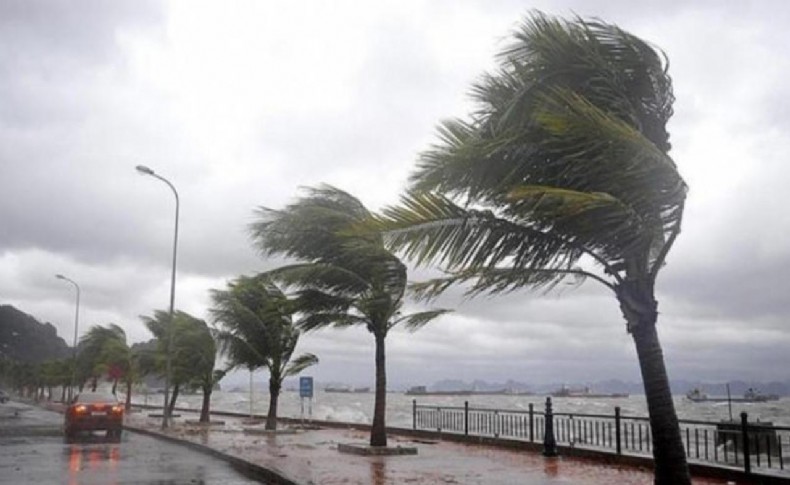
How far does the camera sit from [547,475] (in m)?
14.3

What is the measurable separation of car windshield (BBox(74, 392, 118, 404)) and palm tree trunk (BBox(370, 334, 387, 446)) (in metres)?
13.3

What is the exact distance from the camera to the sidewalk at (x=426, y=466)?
13531mm

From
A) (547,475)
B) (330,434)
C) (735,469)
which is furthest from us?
(330,434)

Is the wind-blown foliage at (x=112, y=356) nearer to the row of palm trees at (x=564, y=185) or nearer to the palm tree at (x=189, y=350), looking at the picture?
the palm tree at (x=189, y=350)

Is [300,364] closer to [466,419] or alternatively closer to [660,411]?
[466,419]

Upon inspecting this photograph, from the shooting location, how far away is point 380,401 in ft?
64.1

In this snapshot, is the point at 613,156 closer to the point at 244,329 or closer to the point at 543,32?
the point at 543,32

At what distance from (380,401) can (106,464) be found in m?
6.39

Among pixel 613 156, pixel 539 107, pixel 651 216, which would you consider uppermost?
pixel 539 107

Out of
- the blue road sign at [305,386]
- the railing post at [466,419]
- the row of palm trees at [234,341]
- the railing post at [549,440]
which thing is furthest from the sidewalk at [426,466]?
the blue road sign at [305,386]

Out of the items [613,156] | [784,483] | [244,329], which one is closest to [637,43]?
[613,156]

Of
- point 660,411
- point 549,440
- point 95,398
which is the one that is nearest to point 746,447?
point 660,411

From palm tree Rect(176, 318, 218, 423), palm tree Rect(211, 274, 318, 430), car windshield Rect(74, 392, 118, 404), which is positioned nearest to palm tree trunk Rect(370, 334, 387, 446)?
palm tree Rect(211, 274, 318, 430)

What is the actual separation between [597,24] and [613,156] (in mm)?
1940
